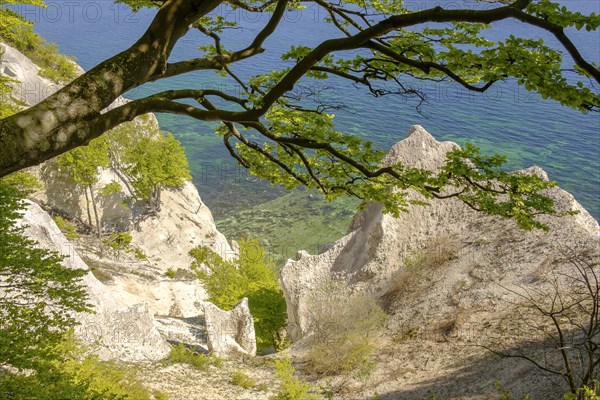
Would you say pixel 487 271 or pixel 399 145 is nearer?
pixel 487 271

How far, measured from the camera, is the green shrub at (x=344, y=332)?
16797 millimetres

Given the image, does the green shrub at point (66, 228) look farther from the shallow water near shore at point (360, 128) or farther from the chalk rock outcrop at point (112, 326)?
the chalk rock outcrop at point (112, 326)

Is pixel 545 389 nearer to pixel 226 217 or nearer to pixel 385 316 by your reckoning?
pixel 385 316

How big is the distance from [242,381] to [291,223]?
34.8 metres

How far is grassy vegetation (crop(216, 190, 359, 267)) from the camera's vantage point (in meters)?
47.7

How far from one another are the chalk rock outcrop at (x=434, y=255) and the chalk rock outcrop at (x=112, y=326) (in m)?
6.96

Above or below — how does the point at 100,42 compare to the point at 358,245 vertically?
above

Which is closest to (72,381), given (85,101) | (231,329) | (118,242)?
(85,101)

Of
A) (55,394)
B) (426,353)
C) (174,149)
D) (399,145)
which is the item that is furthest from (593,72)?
(174,149)

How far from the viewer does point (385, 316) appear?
18.9 metres

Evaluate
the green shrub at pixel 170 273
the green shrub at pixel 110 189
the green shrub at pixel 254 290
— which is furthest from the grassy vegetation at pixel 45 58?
the green shrub at pixel 254 290

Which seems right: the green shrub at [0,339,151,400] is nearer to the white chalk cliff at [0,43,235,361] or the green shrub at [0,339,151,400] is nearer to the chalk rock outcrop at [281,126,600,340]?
the white chalk cliff at [0,43,235,361]

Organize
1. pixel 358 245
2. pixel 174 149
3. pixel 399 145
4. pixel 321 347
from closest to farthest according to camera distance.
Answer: pixel 321 347
pixel 358 245
pixel 399 145
pixel 174 149

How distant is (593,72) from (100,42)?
98.4 metres
